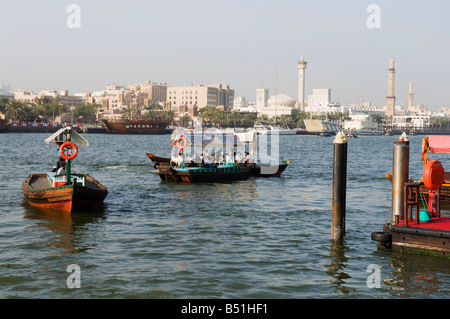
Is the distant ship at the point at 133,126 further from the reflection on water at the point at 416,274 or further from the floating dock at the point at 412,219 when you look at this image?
the reflection on water at the point at 416,274

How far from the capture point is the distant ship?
579 ft

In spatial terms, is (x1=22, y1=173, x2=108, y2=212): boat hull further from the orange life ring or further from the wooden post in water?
the orange life ring

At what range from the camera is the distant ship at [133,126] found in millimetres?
176375

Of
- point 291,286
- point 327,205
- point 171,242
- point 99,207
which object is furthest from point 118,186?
point 291,286

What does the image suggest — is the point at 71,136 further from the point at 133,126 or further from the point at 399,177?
the point at 133,126

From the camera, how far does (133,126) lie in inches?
7023

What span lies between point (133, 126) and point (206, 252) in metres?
162

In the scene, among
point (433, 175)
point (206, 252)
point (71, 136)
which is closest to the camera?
point (433, 175)

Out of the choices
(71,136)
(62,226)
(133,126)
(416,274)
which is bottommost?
(416,274)

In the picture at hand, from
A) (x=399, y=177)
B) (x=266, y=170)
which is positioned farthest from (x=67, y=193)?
(x=266, y=170)

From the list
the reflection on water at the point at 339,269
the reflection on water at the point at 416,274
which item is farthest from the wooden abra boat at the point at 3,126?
the reflection on water at the point at 416,274

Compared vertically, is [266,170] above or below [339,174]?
below

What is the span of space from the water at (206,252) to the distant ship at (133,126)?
14593 centimetres

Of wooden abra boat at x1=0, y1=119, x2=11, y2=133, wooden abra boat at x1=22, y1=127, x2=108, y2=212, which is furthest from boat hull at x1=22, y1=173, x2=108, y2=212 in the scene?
wooden abra boat at x1=0, y1=119, x2=11, y2=133
